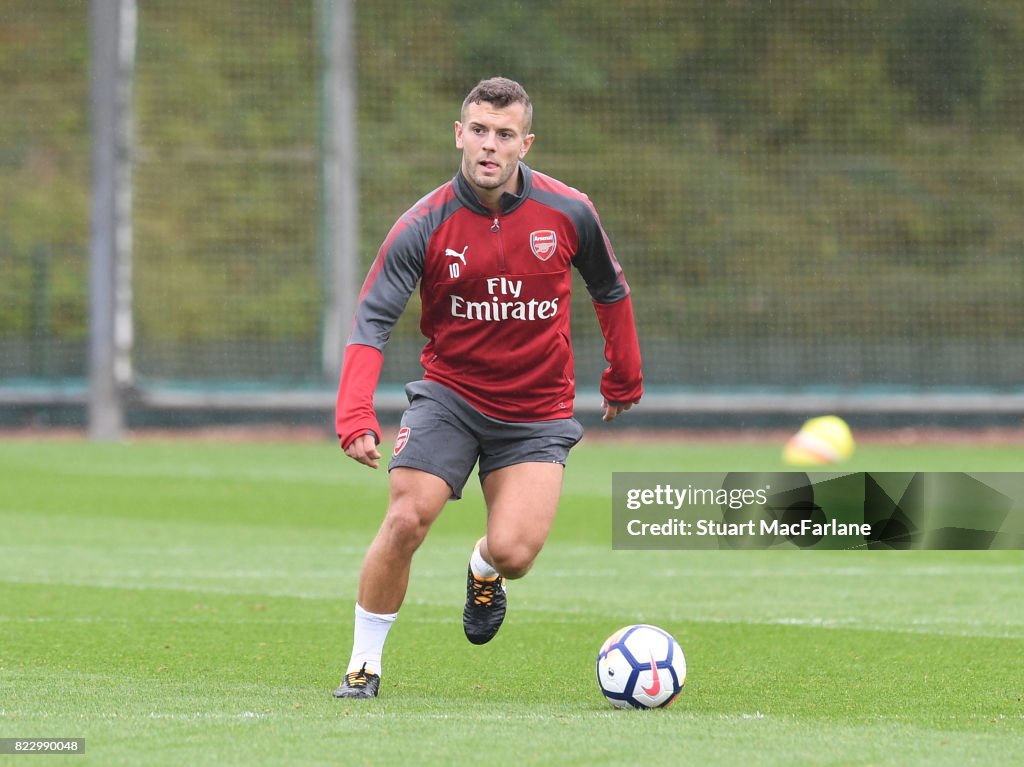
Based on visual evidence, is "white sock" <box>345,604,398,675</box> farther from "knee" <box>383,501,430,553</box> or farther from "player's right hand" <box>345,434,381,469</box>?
"player's right hand" <box>345,434,381,469</box>

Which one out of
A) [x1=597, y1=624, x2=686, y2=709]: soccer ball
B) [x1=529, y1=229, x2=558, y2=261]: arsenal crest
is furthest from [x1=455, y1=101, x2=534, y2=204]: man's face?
[x1=597, y1=624, x2=686, y2=709]: soccer ball

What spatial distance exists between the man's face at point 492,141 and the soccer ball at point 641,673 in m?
1.57

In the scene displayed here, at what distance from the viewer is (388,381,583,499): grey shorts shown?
5871 mm

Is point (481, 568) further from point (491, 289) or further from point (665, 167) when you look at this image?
point (665, 167)

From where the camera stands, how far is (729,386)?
19656 mm

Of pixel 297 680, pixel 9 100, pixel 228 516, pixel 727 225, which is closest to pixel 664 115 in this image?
pixel 727 225

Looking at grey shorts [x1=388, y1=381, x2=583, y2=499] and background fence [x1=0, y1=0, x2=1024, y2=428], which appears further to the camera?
background fence [x1=0, y1=0, x2=1024, y2=428]

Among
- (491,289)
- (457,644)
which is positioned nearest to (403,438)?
(491,289)

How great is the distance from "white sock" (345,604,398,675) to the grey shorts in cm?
49

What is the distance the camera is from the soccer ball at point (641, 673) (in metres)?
5.46

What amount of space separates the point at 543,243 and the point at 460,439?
72 centimetres

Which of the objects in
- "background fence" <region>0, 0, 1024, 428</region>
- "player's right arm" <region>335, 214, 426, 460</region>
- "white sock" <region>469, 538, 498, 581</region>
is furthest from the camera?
"background fence" <region>0, 0, 1024, 428</region>

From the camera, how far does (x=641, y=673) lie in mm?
5457

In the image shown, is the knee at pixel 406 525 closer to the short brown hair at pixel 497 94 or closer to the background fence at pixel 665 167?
the short brown hair at pixel 497 94
